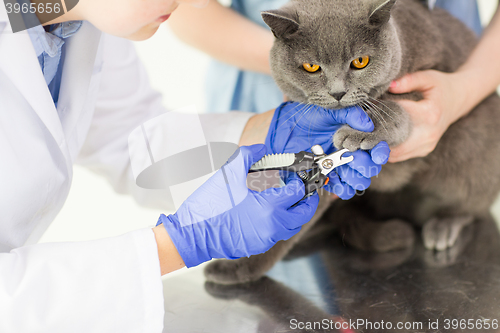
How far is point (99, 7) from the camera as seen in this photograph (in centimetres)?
83

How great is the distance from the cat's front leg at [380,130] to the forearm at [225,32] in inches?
19.4

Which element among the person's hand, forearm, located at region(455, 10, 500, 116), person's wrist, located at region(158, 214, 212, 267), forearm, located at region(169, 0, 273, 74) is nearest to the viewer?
person's wrist, located at region(158, 214, 212, 267)

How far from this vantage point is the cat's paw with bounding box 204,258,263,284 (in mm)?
1074

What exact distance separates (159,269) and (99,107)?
0.65 meters

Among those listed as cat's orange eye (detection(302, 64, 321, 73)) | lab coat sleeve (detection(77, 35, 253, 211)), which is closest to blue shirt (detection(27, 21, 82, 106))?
lab coat sleeve (detection(77, 35, 253, 211))

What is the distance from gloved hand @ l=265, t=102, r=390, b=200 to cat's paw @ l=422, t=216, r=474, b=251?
1.30ft

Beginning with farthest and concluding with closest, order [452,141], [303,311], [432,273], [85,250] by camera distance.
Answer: [452,141] < [432,273] < [303,311] < [85,250]

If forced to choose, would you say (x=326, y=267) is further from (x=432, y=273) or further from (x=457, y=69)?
(x=457, y=69)

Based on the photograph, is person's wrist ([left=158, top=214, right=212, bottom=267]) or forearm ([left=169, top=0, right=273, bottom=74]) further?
forearm ([left=169, top=0, right=273, bottom=74])

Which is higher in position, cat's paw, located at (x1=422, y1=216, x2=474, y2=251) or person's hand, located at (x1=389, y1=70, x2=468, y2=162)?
person's hand, located at (x1=389, y1=70, x2=468, y2=162)

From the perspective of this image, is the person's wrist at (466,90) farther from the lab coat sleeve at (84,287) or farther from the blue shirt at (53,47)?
the blue shirt at (53,47)

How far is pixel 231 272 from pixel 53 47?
0.69 m

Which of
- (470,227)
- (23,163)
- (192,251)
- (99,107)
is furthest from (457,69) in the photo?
(23,163)

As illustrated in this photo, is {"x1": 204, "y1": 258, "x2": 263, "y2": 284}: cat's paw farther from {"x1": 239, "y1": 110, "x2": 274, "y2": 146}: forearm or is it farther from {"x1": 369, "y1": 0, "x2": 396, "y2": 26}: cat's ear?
{"x1": 369, "y1": 0, "x2": 396, "y2": 26}: cat's ear
